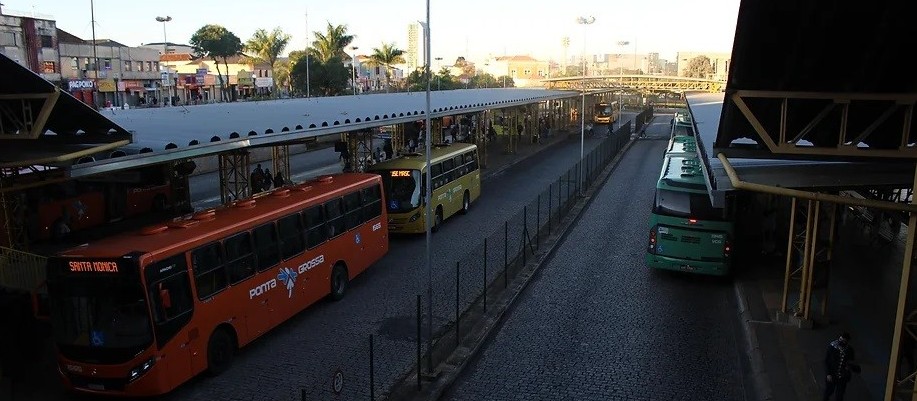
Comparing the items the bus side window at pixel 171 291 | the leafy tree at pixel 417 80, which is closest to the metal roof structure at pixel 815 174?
the bus side window at pixel 171 291

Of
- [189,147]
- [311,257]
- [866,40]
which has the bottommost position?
[311,257]

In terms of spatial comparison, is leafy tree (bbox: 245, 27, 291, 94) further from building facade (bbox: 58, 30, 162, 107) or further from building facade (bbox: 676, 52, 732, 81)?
building facade (bbox: 676, 52, 732, 81)

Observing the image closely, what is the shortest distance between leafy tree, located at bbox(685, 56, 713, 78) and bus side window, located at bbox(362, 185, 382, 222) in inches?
5275

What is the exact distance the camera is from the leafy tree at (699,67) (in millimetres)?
142175

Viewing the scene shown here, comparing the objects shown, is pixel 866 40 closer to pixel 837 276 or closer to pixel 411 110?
pixel 837 276

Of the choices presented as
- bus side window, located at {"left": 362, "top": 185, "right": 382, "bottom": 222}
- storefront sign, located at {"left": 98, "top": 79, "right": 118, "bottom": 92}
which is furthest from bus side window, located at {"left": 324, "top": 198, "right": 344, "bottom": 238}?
storefront sign, located at {"left": 98, "top": 79, "right": 118, "bottom": 92}

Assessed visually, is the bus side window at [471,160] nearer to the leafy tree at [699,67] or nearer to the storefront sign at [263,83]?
the storefront sign at [263,83]

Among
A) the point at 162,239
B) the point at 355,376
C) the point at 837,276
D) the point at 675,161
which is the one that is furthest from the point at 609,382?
the point at 675,161

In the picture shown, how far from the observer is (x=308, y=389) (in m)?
10.1

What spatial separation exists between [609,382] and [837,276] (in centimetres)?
868

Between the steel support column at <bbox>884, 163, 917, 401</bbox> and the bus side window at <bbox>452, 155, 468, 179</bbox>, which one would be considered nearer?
the steel support column at <bbox>884, 163, 917, 401</bbox>

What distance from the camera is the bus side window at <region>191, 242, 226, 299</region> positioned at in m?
10.3

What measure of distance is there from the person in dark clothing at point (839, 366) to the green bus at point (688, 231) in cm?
615

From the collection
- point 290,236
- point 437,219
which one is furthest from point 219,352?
point 437,219
